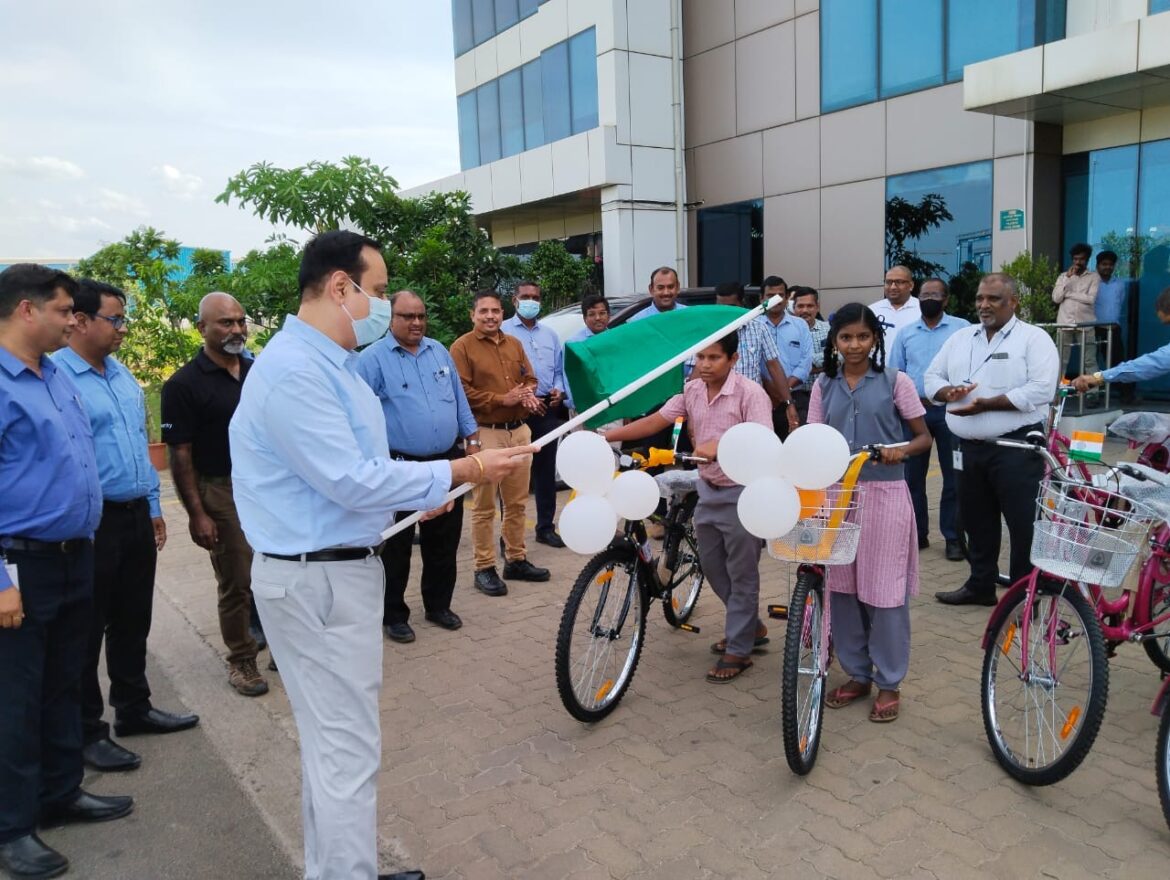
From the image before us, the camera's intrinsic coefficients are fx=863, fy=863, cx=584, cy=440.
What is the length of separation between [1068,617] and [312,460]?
116 inches

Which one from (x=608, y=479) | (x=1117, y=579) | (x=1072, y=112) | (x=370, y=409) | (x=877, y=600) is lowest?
(x=877, y=600)

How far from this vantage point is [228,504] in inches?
187

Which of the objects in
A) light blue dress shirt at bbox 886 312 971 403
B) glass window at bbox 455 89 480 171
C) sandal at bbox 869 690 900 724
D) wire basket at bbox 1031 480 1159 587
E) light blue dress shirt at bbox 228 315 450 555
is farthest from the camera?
glass window at bbox 455 89 480 171

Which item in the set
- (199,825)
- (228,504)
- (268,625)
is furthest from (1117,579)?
(228,504)

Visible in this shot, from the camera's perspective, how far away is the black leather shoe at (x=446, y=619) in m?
5.63

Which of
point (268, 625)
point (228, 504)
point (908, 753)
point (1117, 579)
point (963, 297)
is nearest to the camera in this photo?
point (268, 625)

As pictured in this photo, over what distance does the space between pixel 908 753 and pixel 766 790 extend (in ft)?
2.33

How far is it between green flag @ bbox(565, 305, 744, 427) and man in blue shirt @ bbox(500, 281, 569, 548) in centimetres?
340

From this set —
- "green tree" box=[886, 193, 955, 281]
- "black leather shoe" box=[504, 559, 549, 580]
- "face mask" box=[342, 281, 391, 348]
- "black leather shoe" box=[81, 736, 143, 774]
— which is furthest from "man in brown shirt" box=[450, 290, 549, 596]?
"green tree" box=[886, 193, 955, 281]

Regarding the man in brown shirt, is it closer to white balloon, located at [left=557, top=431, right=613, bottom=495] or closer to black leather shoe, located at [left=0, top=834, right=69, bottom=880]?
white balloon, located at [left=557, top=431, right=613, bottom=495]

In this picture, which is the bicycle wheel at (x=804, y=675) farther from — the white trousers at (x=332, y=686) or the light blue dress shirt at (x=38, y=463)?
the light blue dress shirt at (x=38, y=463)

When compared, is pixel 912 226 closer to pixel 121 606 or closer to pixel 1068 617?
pixel 1068 617

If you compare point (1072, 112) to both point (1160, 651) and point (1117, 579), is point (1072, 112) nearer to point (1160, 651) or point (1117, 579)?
point (1160, 651)

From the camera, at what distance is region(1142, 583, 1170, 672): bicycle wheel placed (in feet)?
12.5
